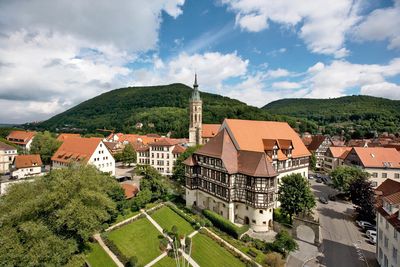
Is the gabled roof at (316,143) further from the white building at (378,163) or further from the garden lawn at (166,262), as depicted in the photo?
the garden lawn at (166,262)

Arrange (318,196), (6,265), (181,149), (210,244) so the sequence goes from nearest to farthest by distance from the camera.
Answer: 1. (6,265)
2. (210,244)
3. (318,196)
4. (181,149)

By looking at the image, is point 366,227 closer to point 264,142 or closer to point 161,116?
point 264,142

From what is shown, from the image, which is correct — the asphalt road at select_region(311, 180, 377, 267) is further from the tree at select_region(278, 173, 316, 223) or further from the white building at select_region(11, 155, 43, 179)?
the white building at select_region(11, 155, 43, 179)

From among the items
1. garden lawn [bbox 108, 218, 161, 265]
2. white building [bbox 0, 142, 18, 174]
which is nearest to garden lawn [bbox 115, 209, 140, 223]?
garden lawn [bbox 108, 218, 161, 265]

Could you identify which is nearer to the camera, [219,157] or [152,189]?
[219,157]

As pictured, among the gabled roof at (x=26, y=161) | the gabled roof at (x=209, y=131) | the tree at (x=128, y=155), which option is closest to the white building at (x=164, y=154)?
the tree at (x=128, y=155)

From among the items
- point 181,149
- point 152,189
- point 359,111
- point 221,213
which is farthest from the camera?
point 359,111

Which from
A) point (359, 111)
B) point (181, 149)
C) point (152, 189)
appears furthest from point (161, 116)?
point (359, 111)
